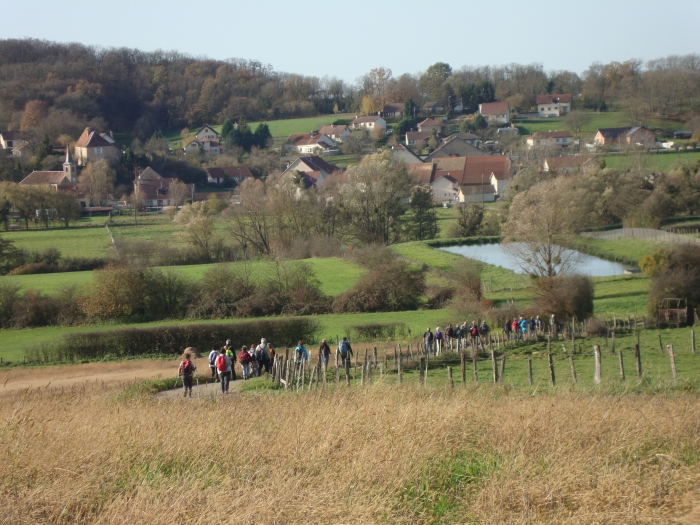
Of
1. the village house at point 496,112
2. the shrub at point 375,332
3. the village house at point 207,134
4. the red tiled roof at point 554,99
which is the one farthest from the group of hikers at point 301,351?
the red tiled roof at point 554,99

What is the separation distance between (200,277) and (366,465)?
36907mm

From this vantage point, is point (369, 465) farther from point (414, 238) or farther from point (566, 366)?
point (414, 238)

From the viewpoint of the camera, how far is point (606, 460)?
613 centimetres

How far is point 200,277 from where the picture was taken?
4184 cm

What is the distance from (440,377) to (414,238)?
39894mm

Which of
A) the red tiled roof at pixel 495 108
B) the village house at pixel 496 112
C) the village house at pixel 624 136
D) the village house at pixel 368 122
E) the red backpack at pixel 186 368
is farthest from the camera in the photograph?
the red tiled roof at pixel 495 108

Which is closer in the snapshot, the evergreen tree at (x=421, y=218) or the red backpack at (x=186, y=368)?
the red backpack at (x=186, y=368)

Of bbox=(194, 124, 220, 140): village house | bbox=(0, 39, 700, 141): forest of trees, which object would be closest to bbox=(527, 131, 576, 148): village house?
bbox=(0, 39, 700, 141): forest of trees

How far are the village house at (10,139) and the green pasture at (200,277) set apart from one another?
65.9 metres

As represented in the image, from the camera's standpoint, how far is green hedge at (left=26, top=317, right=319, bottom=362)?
29.7 meters

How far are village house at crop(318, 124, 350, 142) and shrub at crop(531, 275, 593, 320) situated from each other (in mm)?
90215

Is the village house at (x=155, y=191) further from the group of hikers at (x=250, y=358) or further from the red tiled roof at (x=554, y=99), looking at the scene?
the red tiled roof at (x=554, y=99)

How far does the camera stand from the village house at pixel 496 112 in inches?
4828

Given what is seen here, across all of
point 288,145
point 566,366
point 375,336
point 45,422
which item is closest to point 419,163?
point 288,145
